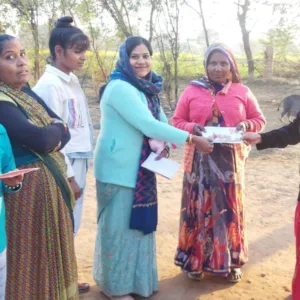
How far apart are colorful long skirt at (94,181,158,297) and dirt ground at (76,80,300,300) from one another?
0.72ft

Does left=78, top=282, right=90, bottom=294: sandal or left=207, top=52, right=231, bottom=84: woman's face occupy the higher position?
left=207, top=52, right=231, bottom=84: woman's face

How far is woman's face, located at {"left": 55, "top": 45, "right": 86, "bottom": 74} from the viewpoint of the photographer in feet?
9.14

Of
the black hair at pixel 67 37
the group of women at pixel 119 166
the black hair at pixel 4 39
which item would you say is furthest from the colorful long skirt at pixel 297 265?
the black hair at pixel 4 39

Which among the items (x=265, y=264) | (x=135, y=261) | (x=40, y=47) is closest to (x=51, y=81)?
(x=135, y=261)

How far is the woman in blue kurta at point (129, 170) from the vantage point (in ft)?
8.92


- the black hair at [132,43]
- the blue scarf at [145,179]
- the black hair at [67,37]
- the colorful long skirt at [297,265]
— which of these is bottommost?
the colorful long skirt at [297,265]

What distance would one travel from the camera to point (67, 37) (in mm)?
2752

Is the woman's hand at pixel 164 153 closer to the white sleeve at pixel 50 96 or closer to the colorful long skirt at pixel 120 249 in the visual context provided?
the colorful long skirt at pixel 120 249

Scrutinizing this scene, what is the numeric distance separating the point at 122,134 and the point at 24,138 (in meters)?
0.86

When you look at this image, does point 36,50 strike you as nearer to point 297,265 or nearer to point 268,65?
point 268,65

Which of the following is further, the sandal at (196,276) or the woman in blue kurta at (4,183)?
the sandal at (196,276)

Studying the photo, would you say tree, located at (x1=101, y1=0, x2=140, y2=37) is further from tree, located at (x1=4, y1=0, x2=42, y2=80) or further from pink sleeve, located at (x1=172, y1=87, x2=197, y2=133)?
pink sleeve, located at (x1=172, y1=87, x2=197, y2=133)

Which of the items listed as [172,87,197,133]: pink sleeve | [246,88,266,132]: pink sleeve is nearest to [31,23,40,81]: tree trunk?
[172,87,197,133]: pink sleeve

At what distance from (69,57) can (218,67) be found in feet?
3.54
